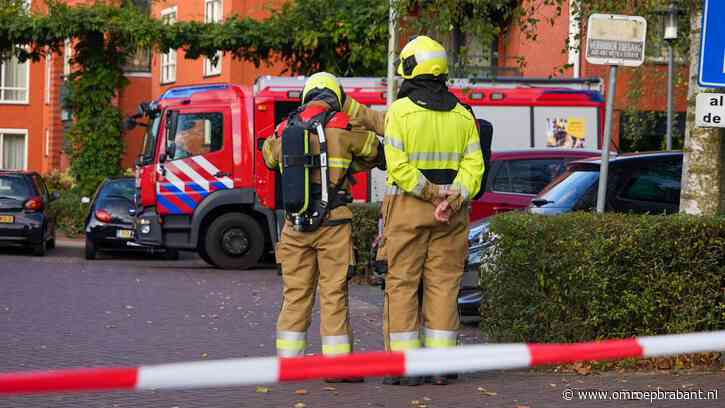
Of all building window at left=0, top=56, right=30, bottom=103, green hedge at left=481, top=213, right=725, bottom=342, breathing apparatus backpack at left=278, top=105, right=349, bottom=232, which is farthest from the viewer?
building window at left=0, top=56, right=30, bottom=103

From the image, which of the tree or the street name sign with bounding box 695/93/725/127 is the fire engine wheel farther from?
the street name sign with bounding box 695/93/725/127

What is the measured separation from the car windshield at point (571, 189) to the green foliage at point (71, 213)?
58.4ft

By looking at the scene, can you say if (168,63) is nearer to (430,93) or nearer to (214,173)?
(214,173)

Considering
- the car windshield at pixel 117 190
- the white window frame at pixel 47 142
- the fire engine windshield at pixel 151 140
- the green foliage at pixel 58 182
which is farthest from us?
the white window frame at pixel 47 142

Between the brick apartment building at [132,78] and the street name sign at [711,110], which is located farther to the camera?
the brick apartment building at [132,78]

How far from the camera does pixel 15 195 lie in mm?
23188

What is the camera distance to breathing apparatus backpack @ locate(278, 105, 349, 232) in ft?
26.7

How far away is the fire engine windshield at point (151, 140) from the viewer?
66.3 ft

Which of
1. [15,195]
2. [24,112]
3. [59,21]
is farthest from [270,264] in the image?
[24,112]

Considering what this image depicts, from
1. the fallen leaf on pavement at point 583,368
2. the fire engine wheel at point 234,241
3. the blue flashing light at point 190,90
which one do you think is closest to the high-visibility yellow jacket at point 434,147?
the fallen leaf on pavement at point 583,368

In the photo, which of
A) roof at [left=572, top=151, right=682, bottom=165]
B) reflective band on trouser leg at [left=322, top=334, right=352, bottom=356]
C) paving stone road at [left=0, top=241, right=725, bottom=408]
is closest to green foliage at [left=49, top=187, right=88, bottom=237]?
paving stone road at [left=0, top=241, right=725, bottom=408]

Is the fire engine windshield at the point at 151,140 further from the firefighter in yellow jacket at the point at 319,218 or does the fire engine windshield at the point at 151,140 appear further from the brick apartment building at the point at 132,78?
the firefighter in yellow jacket at the point at 319,218

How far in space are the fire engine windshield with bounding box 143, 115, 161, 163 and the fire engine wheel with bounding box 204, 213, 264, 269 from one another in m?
1.36

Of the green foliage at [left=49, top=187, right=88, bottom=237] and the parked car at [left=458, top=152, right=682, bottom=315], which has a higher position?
the parked car at [left=458, top=152, right=682, bottom=315]
